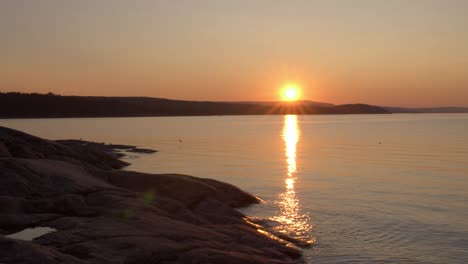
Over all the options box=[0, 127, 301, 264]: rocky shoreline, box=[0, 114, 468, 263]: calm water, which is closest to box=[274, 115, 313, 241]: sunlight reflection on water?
box=[0, 114, 468, 263]: calm water

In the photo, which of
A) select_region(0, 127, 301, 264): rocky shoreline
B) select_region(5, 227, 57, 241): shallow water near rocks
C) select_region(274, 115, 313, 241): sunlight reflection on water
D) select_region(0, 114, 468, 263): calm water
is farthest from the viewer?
select_region(274, 115, 313, 241): sunlight reflection on water

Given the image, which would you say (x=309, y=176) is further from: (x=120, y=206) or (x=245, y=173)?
(x=120, y=206)

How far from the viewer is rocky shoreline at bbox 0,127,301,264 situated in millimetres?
13602

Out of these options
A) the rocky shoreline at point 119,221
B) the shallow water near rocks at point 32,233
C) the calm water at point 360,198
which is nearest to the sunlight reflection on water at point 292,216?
the calm water at point 360,198

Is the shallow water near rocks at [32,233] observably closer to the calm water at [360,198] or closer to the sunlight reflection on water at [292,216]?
the calm water at [360,198]

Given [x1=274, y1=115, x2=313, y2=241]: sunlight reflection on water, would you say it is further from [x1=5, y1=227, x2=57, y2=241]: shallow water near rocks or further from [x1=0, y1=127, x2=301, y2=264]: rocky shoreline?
[x1=5, y1=227, x2=57, y2=241]: shallow water near rocks

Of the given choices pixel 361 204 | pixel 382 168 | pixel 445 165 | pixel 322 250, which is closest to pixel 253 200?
pixel 361 204

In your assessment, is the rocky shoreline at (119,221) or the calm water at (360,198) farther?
the calm water at (360,198)

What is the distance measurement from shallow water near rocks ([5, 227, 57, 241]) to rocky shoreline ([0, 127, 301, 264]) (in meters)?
0.25

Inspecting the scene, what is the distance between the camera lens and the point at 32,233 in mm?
15430

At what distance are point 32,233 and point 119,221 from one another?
2.76 metres

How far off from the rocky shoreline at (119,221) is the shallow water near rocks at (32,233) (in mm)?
249

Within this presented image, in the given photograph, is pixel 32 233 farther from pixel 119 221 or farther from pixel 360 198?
pixel 360 198

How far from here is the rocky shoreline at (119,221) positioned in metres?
13.6
